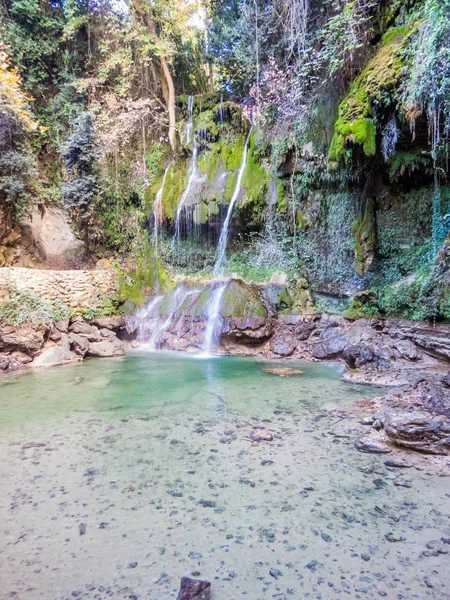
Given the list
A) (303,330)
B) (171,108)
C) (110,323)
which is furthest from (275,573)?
(171,108)

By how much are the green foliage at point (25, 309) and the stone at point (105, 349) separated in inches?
46.4

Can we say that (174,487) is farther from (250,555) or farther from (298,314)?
(298,314)

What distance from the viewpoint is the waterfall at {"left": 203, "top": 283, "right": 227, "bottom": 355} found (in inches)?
347

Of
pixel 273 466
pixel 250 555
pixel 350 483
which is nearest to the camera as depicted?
pixel 250 555

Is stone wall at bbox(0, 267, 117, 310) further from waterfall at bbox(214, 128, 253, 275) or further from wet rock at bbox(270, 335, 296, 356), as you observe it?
wet rock at bbox(270, 335, 296, 356)

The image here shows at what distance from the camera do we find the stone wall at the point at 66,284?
8.38 m

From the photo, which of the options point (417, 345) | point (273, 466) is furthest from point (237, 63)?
point (273, 466)

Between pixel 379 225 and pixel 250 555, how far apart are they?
8308 mm

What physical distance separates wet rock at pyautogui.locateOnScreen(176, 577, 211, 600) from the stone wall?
26.7 feet

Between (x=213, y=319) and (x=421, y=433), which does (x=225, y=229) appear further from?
(x=421, y=433)

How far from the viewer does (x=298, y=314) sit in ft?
28.9

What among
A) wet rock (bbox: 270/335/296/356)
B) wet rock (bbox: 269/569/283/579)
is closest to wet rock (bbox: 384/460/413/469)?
wet rock (bbox: 269/569/283/579)

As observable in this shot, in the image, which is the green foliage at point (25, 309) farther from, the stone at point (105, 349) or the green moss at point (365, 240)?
the green moss at point (365, 240)

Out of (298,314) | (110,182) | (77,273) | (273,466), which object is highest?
(110,182)
